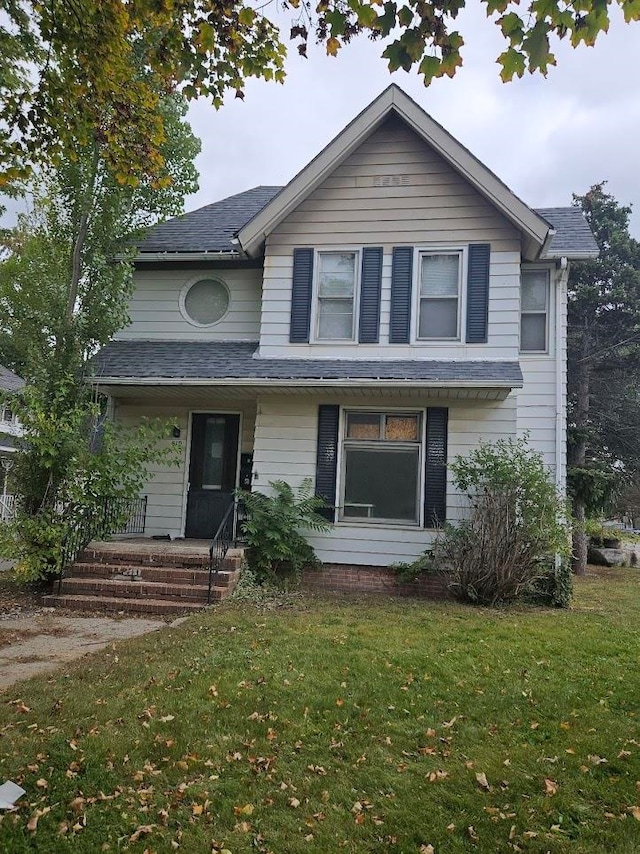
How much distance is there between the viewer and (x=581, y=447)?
671 inches

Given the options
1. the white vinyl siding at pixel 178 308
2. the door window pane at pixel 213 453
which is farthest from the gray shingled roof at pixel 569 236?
the door window pane at pixel 213 453

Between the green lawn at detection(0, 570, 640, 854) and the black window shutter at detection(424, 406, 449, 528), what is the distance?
3436 mm

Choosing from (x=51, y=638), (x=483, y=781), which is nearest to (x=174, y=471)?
(x=51, y=638)

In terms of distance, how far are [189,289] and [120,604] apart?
609 centimetres

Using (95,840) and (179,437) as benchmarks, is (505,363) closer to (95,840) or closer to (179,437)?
(179,437)

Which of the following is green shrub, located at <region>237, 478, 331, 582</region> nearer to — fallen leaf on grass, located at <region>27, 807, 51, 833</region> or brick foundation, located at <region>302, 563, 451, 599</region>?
brick foundation, located at <region>302, 563, 451, 599</region>

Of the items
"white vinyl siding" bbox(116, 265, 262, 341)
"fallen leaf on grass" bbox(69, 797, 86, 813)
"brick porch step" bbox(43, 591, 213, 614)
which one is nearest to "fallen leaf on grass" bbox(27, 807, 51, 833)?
"fallen leaf on grass" bbox(69, 797, 86, 813)

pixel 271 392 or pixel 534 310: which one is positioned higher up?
pixel 534 310

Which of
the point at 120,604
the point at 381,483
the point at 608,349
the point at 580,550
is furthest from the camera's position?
the point at 608,349

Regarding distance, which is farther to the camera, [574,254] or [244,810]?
[574,254]

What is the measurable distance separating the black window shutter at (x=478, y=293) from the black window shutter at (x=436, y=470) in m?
1.34

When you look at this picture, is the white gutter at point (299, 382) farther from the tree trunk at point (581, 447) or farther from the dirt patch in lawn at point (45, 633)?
the tree trunk at point (581, 447)

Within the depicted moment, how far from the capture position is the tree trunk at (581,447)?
1584 cm

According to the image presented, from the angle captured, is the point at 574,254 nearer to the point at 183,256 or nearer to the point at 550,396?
the point at 550,396
